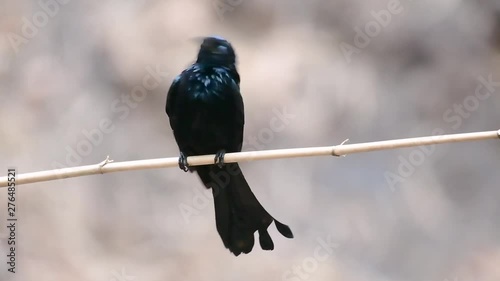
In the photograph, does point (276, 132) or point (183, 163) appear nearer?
point (183, 163)

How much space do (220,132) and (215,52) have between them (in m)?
0.27

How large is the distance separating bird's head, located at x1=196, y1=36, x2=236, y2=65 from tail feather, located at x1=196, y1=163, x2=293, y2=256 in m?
0.34

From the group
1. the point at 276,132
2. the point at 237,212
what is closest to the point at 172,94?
the point at 237,212

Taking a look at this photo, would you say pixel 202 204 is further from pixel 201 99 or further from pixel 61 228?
pixel 201 99

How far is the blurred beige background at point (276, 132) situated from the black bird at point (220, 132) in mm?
678

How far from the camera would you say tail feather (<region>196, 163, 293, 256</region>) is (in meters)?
1.77

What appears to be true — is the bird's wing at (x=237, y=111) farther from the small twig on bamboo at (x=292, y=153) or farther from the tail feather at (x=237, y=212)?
the small twig on bamboo at (x=292, y=153)

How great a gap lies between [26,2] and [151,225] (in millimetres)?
1252

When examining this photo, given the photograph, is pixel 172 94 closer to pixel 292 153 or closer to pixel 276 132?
pixel 292 153

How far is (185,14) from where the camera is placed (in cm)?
271

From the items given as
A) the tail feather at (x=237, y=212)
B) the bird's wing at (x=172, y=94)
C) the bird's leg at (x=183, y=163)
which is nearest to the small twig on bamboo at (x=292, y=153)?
the bird's leg at (x=183, y=163)

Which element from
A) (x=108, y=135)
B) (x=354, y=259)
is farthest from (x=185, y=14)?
(x=354, y=259)

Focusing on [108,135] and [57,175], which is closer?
[57,175]

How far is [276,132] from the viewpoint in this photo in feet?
8.59
